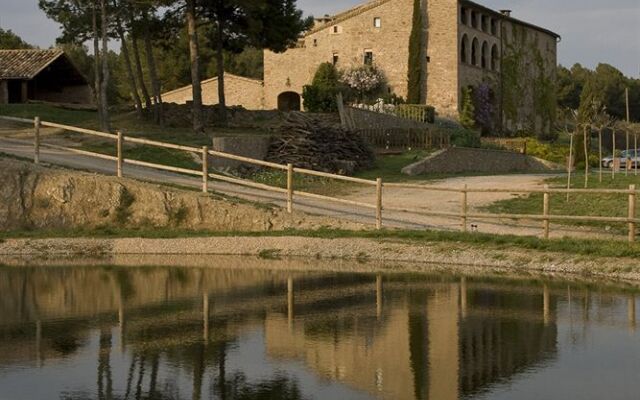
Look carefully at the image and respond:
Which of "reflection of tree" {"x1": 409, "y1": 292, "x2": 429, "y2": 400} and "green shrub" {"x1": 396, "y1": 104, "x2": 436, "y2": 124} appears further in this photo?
"green shrub" {"x1": 396, "y1": 104, "x2": 436, "y2": 124}

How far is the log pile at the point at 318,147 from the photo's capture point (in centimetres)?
3972

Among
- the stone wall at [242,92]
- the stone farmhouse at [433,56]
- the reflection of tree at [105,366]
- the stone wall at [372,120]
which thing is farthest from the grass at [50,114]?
the reflection of tree at [105,366]

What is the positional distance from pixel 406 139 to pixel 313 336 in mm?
32567

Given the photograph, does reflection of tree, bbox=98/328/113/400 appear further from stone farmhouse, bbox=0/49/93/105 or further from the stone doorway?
the stone doorway

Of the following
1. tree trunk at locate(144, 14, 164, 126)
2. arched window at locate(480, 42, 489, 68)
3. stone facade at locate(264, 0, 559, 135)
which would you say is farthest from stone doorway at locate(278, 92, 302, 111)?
tree trunk at locate(144, 14, 164, 126)

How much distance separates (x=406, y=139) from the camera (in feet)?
156

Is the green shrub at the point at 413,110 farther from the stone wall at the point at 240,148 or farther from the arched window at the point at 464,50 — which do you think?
the stone wall at the point at 240,148

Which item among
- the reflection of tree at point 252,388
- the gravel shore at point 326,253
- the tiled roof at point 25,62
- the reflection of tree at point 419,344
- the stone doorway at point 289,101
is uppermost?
the tiled roof at point 25,62

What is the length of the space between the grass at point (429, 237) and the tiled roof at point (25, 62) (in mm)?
23781

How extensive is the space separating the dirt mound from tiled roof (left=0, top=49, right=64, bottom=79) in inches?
847

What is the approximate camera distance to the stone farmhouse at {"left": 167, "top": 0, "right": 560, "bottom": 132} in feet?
199

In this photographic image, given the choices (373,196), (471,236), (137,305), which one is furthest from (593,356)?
(373,196)

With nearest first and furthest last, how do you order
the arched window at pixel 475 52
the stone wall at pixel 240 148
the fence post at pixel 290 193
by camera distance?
the fence post at pixel 290 193, the stone wall at pixel 240 148, the arched window at pixel 475 52

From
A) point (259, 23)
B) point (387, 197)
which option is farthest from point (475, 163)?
point (387, 197)
